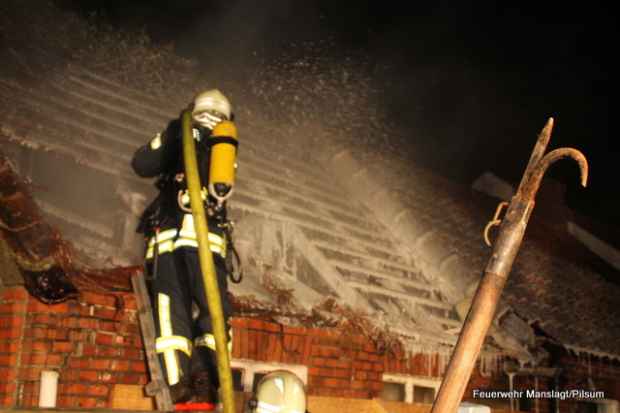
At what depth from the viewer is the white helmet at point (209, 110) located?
4.53m

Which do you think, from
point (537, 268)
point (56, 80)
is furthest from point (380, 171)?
point (56, 80)

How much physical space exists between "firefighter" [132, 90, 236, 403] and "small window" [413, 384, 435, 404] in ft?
8.35

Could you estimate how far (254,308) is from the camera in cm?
502

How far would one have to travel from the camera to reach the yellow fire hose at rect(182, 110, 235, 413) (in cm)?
334

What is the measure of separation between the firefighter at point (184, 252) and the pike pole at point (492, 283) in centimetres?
210

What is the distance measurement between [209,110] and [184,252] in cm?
95

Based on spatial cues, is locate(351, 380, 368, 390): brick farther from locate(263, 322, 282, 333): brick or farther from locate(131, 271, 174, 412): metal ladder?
locate(131, 271, 174, 412): metal ladder

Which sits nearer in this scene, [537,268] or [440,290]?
[440,290]

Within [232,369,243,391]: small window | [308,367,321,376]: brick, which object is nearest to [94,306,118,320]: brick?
[232,369,243,391]: small window

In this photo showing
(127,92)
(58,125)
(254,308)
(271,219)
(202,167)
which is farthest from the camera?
(127,92)

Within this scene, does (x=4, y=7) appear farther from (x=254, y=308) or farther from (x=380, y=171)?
(x=254, y=308)

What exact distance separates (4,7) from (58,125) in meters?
3.84

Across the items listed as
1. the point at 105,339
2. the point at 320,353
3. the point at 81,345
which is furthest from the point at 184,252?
the point at 320,353

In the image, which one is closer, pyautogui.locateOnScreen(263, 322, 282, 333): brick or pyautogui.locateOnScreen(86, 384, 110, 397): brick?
pyautogui.locateOnScreen(86, 384, 110, 397): brick
